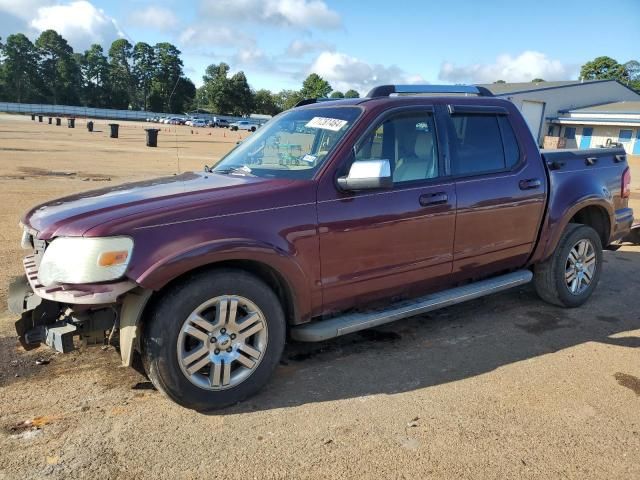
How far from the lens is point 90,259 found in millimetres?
2818

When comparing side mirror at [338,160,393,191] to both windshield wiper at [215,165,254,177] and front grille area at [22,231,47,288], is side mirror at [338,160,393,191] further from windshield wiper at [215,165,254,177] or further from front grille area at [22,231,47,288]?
front grille area at [22,231,47,288]

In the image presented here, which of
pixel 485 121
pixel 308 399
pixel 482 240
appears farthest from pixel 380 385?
pixel 485 121

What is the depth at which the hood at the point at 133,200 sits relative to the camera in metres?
2.97

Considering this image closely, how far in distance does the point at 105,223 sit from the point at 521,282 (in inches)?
139

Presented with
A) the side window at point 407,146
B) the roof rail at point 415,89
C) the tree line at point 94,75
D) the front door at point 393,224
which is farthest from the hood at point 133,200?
the tree line at point 94,75

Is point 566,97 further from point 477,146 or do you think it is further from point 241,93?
point 241,93

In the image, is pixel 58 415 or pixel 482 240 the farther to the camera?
pixel 482 240

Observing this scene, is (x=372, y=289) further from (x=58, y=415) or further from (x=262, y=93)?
(x=262, y=93)

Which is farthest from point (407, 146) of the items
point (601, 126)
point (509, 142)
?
point (601, 126)

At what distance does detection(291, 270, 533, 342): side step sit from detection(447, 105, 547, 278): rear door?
12cm

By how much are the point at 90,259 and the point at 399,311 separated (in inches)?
84.0

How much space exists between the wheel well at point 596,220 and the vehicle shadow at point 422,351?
697mm

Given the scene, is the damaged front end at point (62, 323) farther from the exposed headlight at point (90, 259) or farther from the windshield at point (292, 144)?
the windshield at point (292, 144)

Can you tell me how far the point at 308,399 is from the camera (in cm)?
338
